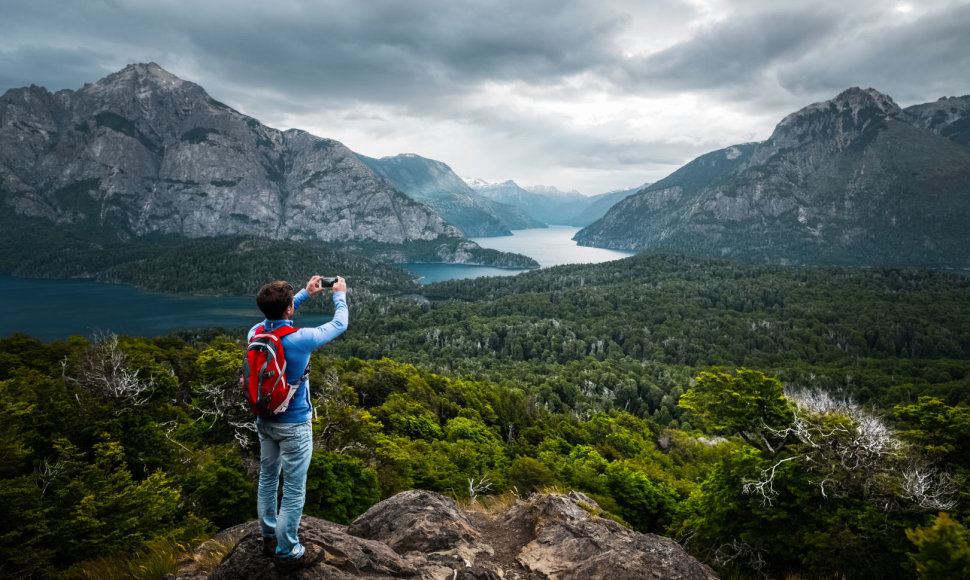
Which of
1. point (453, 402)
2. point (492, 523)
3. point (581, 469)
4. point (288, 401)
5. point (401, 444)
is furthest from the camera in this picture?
point (453, 402)

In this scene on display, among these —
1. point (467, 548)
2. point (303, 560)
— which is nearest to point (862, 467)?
point (467, 548)

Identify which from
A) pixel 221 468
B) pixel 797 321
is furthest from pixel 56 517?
pixel 797 321

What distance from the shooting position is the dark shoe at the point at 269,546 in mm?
6621

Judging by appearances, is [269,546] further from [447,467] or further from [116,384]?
[447,467]

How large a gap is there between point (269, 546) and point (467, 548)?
171 inches

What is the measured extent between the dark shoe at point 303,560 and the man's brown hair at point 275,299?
3.67 m

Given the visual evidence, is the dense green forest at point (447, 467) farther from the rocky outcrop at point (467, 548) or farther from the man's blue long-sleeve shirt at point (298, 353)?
the man's blue long-sleeve shirt at point (298, 353)

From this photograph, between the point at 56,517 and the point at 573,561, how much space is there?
53.2 ft

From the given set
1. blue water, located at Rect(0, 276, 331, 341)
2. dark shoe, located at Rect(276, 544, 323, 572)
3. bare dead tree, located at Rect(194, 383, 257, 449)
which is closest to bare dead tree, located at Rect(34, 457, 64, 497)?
bare dead tree, located at Rect(194, 383, 257, 449)

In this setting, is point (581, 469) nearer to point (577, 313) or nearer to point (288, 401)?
point (288, 401)

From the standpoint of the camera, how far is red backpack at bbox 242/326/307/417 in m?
5.80

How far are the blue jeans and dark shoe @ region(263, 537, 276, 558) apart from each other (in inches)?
3.2

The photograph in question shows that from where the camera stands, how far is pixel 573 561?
9.41m

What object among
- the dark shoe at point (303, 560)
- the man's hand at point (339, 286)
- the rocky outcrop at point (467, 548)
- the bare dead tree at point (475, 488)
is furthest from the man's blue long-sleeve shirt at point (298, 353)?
the bare dead tree at point (475, 488)
